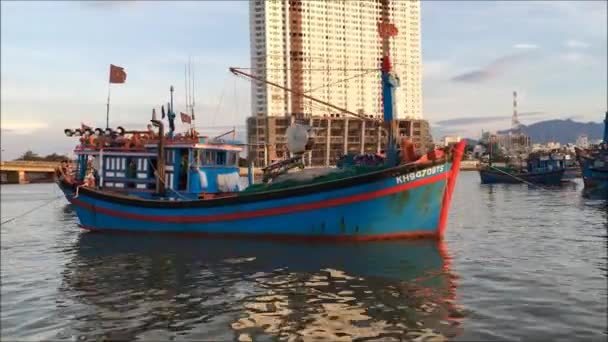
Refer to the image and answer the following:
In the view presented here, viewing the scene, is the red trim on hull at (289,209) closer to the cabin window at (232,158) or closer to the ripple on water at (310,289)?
the ripple on water at (310,289)

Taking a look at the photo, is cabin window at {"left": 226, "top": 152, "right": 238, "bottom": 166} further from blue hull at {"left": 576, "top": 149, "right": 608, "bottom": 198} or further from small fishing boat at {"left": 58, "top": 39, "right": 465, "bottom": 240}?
blue hull at {"left": 576, "top": 149, "right": 608, "bottom": 198}

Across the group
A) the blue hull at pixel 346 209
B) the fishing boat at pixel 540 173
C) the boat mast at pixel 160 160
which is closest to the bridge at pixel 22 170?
the boat mast at pixel 160 160

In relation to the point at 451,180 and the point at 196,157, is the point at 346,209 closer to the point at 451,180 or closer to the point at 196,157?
the point at 451,180

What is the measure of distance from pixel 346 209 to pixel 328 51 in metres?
157

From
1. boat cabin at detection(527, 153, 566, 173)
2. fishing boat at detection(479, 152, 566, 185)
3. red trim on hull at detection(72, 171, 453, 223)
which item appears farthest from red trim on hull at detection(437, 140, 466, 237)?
boat cabin at detection(527, 153, 566, 173)

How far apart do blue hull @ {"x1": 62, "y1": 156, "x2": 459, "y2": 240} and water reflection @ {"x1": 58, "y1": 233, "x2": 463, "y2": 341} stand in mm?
641

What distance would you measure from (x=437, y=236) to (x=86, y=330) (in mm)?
13121

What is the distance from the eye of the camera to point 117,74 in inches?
901

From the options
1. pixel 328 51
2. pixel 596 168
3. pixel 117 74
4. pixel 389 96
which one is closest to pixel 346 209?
pixel 389 96

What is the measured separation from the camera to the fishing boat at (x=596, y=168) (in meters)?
44.9

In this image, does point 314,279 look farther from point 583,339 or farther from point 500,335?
point 583,339

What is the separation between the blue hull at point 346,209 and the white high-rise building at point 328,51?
128 m

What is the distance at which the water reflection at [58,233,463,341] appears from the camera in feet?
31.1

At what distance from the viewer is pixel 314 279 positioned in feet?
43.8
